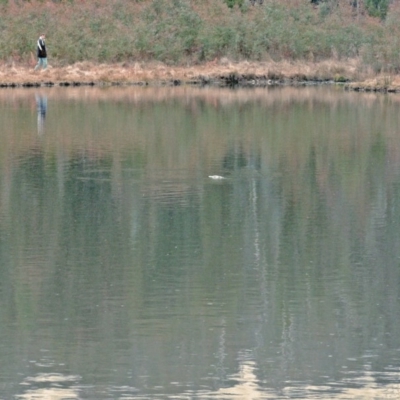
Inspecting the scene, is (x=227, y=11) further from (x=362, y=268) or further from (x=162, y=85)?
(x=362, y=268)

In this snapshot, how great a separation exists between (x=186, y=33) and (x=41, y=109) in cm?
1965

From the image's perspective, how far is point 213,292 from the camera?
51.6ft

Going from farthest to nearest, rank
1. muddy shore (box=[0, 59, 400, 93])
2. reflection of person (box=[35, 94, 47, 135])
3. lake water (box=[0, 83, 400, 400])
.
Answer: muddy shore (box=[0, 59, 400, 93]), reflection of person (box=[35, 94, 47, 135]), lake water (box=[0, 83, 400, 400])

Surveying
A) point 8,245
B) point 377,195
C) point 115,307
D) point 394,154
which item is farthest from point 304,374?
point 394,154

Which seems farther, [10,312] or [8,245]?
[8,245]

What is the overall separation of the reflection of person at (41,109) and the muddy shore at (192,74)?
610cm

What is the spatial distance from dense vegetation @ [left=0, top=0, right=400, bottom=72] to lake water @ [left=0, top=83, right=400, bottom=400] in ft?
76.8

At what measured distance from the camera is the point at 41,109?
1687 inches

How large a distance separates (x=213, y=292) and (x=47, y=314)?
211 cm

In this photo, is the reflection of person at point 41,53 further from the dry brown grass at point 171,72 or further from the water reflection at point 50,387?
the water reflection at point 50,387

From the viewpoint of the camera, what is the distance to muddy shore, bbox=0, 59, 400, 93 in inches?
2179

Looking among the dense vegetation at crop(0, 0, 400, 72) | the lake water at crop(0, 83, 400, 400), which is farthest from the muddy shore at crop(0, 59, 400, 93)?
the lake water at crop(0, 83, 400, 400)

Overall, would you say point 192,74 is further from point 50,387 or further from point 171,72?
point 50,387

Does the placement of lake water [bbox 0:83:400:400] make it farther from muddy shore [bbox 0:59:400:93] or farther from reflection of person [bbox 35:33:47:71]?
muddy shore [bbox 0:59:400:93]
